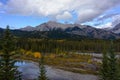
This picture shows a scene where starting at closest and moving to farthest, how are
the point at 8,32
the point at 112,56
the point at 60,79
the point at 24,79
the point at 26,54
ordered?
the point at 8,32 → the point at 112,56 → the point at 24,79 → the point at 60,79 → the point at 26,54

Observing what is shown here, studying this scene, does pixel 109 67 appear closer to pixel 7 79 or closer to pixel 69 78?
pixel 7 79

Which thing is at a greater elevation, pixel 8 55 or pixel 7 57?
pixel 8 55

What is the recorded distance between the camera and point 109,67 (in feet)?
113

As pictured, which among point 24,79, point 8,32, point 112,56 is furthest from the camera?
point 24,79

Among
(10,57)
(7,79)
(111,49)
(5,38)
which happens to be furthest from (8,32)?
(111,49)

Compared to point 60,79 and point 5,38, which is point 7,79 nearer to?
point 5,38

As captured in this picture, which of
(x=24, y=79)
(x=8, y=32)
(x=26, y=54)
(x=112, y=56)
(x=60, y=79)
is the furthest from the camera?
(x=26, y=54)

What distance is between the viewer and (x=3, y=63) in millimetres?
23547

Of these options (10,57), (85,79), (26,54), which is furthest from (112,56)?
(26,54)

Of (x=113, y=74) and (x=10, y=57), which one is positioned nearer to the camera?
(x=10, y=57)

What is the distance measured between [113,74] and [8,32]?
17.2m

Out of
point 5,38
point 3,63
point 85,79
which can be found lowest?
point 85,79

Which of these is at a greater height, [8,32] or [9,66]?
[8,32]

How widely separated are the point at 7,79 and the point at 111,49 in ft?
51.3
